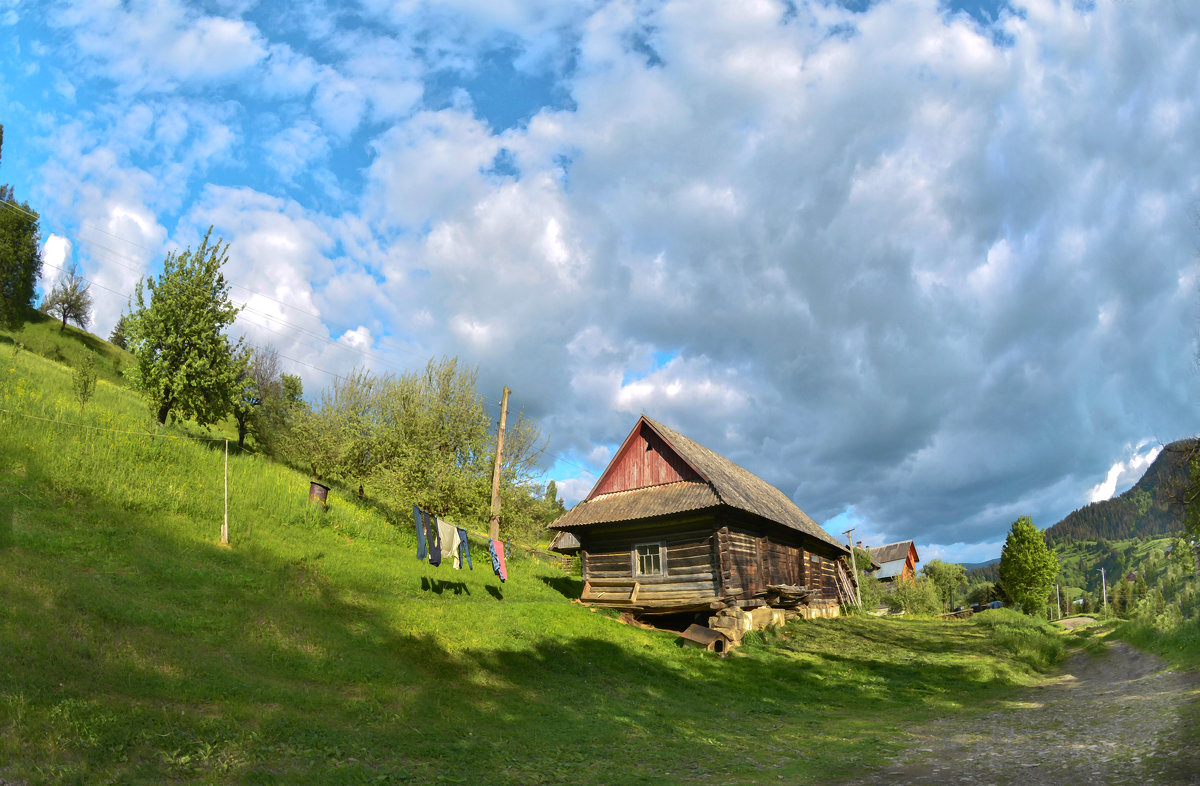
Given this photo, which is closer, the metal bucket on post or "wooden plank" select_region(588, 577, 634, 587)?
the metal bucket on post

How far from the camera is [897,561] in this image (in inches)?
3246

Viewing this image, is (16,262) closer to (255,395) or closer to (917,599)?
(255,395)

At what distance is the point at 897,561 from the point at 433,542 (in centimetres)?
7984

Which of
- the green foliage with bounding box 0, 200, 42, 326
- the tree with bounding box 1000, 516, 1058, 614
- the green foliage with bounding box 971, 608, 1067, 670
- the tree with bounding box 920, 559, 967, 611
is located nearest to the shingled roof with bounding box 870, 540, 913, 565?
the tree with bounding box 920, 559, 967, 611

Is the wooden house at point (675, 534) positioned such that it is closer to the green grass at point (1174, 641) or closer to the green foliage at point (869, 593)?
the green grass at point (1174, 641)

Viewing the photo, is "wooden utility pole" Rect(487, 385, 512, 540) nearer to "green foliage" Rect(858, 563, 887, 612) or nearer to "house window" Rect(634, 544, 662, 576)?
"house window" Rect(634, 544, 662, 576)

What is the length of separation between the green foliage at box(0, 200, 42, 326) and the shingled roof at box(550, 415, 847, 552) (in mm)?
51764

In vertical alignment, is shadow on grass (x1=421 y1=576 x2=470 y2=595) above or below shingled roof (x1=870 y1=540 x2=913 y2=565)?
above

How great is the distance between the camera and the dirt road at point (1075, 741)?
745cm

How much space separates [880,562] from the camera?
85062 millimetres

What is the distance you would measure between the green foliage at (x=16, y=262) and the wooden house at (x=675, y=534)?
171ft

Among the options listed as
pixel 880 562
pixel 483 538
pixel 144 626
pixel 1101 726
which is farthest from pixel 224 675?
pixel 880 562

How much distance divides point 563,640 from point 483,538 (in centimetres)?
1817

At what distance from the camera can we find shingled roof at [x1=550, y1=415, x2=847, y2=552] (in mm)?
24094
